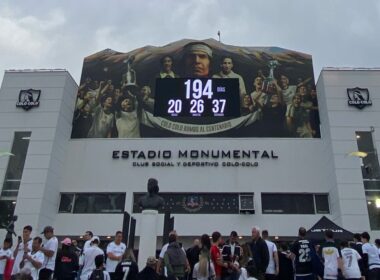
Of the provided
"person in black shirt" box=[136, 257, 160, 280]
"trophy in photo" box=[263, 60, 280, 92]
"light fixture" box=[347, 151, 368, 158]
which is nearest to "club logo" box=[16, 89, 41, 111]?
"trophy in photo" box=[263, 60, 280, 92]

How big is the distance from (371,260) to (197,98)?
12.4m

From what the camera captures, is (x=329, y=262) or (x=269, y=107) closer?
(x=329, y=262)

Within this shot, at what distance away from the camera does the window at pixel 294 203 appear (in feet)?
62.0

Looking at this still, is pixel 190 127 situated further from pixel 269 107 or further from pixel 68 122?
pixel 68 122

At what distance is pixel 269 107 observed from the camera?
824 inches

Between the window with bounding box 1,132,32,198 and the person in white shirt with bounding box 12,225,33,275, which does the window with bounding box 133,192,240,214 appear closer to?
the window with bounding box 1,132,32,198

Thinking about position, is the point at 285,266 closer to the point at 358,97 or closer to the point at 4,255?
the point at 4,255

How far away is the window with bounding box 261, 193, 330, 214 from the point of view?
18891 millimetres

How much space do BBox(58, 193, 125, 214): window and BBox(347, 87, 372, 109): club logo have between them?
42.5ft

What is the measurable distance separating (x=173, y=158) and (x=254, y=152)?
429cm

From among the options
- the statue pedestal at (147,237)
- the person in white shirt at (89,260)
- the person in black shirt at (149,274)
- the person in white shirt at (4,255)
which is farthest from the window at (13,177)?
the person in black shirt at (149,274)

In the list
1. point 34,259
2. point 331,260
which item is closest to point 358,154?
point 331,260

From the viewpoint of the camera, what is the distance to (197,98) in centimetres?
1966

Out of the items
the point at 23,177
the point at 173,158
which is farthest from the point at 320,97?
the point at 23,177
